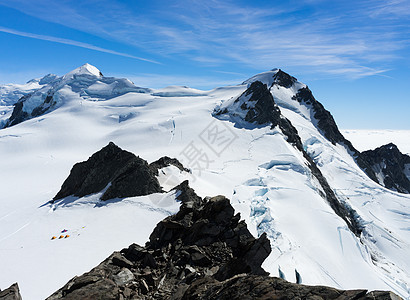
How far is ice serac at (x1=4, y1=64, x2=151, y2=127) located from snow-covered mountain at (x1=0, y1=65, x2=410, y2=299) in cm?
1379

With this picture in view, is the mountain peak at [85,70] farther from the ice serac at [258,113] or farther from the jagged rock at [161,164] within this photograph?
the jagged rock at [161,164]

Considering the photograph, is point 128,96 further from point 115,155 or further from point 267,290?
point 267,290

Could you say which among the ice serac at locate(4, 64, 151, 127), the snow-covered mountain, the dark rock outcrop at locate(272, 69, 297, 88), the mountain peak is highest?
the mountain peak

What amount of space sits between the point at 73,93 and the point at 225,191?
86070mm

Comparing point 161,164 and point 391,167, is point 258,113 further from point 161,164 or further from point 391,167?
point 391,167

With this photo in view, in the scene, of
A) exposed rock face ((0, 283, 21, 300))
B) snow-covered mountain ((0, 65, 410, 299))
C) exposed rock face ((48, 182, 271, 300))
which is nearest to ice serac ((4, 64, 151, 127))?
snow-covered mountain ((0, 65, 410, 299))

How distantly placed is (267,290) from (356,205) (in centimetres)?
4103

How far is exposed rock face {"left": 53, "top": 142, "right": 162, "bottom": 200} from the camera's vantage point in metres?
21.1

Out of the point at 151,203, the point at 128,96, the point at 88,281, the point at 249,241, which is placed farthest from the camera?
the point at 128,96

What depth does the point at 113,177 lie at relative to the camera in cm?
2281

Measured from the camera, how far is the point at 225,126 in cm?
4884

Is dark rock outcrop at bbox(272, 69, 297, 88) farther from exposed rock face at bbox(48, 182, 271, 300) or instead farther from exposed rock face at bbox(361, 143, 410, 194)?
exposed rock face at bbox(48, 182, 271, 300)

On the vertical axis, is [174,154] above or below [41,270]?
above

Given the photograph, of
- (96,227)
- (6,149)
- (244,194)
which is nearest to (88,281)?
(96,227)
